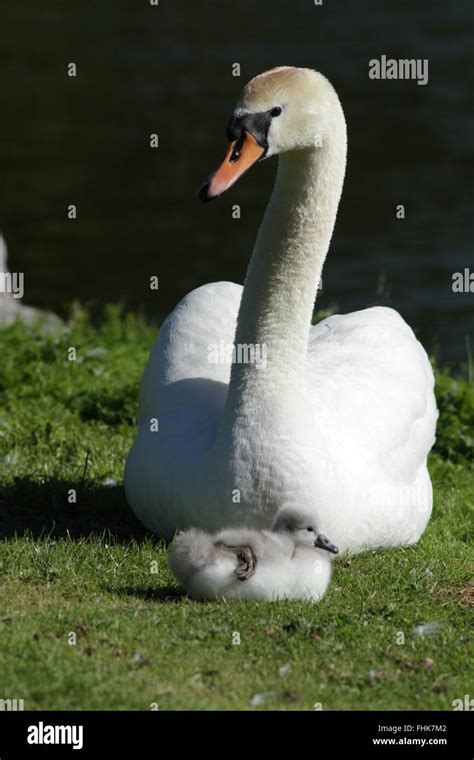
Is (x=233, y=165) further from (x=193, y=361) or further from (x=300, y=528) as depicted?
(x=193, y=361)

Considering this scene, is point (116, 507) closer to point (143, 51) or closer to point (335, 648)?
point (335, 648)

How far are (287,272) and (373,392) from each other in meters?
1.12

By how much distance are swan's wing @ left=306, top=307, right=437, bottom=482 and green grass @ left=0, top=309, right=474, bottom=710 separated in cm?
57

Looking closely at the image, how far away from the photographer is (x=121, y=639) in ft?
19.7

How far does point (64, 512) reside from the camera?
8430 mm

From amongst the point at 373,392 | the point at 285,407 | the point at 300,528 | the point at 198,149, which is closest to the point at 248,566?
the point at 300,528

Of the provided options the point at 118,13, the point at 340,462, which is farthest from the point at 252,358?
the point at 118,13

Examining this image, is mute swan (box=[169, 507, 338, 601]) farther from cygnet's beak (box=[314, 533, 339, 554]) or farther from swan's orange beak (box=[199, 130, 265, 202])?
swan's orange beak (box=[199, 130, 265, 202])

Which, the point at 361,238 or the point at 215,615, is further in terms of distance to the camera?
the point at 361,238

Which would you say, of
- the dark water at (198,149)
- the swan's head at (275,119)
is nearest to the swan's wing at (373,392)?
the swan's head at (275,119)

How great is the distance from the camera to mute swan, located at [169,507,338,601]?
6.59 metres

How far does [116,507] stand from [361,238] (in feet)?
37.0

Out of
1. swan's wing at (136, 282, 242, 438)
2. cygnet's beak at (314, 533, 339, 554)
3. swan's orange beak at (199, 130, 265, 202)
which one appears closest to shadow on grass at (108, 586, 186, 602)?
cygnet's beak at (314, 533, 339, 554)

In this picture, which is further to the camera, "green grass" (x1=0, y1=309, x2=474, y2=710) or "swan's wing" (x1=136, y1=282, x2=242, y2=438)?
"swan's wing" (x1=136, y1=282, x2=242, y2=438)
